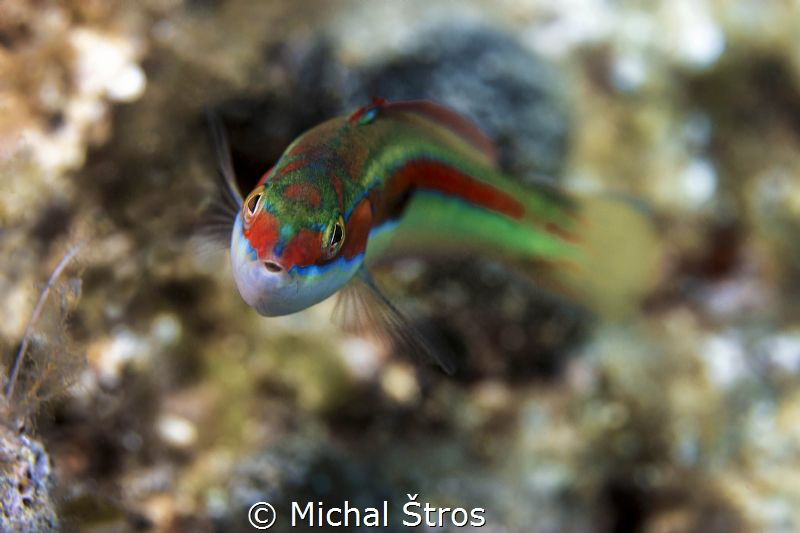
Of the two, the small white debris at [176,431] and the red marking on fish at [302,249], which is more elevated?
the small white debris at [176,431]

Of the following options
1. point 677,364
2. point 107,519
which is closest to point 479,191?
point 107,519

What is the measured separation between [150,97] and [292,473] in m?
1.41

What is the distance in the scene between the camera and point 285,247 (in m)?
1.19

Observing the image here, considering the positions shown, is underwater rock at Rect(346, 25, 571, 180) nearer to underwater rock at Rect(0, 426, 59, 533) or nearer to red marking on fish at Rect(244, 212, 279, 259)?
red marking on fish at Rect(244, 212, 279, 259)

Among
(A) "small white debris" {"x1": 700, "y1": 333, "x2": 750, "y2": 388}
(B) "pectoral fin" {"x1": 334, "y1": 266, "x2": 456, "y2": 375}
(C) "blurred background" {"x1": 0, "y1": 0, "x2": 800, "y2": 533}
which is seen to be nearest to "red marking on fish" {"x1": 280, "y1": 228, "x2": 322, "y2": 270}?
(B) "pectoral fin" {"x1": 334, "y1": 266, "x2": 456, "y2": 375}

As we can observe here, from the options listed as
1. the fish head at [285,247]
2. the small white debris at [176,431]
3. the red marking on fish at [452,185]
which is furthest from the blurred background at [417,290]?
the fish head at [285,247]

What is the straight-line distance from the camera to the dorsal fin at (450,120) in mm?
1748

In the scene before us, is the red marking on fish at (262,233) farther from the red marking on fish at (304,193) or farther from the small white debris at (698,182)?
the small white debris at (698,182)

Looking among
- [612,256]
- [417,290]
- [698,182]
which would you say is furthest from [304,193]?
[698,182]

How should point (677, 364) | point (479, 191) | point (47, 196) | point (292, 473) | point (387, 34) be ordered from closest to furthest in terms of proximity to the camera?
point (479, 191) → point (47, 196) → point (292, 473) → point (387, 34) → point (677, 364)

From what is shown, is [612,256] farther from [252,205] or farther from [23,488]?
[23,488]

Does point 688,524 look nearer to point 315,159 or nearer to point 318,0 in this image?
point 315,159

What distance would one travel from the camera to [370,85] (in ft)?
8.79

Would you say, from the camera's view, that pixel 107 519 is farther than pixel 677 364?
No
